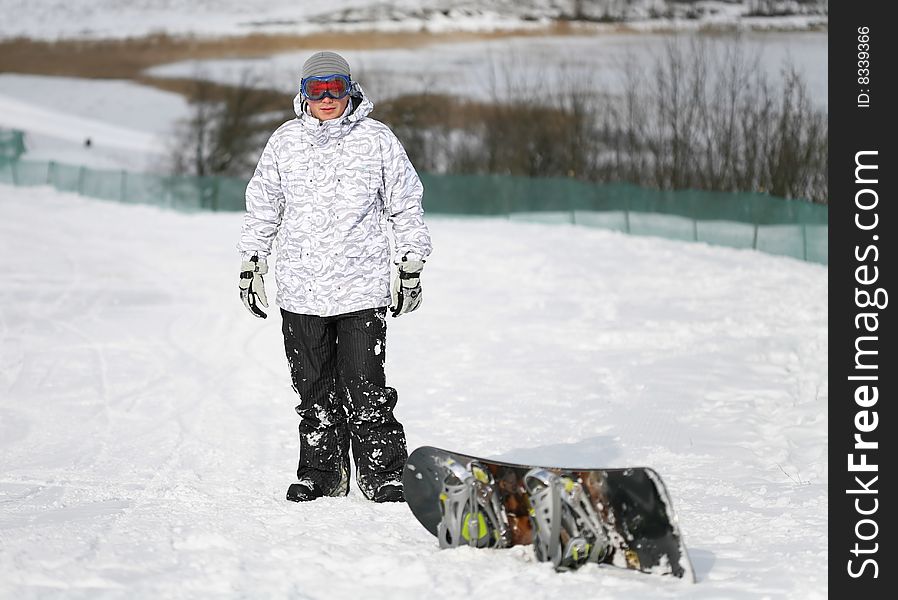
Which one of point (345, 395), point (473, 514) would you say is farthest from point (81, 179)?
point (473, 514)

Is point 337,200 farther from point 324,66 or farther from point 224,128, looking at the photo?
point 224,128

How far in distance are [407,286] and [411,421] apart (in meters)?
2.93

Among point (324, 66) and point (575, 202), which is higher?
point (324, 66)

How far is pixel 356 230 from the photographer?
5410 millimetres

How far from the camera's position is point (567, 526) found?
431 centimetres

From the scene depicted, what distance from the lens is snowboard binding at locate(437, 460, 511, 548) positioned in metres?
4.52

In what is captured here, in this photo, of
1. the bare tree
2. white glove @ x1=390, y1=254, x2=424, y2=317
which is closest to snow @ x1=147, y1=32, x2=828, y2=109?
the bare tree

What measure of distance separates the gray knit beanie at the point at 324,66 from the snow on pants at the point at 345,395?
1014 millimetres

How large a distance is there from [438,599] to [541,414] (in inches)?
180

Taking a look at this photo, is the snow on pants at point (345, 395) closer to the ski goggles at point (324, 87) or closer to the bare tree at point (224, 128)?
the ski goggles at point (324, 87)

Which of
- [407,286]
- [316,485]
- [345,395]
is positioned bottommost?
[316,485]

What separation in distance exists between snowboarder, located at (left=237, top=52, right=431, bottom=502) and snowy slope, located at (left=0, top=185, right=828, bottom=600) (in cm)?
27

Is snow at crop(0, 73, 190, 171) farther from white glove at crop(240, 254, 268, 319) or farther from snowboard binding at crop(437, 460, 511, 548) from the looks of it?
snowboard binding at crop(437, 460, 511, 548)

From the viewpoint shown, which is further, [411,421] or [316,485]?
[411,421]
